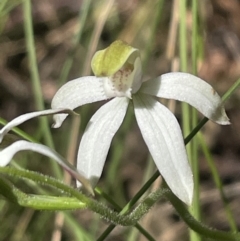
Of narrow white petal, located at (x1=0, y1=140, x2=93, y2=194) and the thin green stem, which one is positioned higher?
narrow white petal, located at (x1=0, y1=140, x2=93, y2=194)

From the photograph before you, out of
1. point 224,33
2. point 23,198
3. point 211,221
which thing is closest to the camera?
point 23,198

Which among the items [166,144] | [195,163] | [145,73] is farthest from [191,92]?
[145,73]

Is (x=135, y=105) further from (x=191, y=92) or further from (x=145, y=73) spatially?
(x=145, y=73)

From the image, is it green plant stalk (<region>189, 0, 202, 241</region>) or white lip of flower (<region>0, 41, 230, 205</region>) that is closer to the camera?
white lip of flower (<region>0, 41, 230, 205</region>)

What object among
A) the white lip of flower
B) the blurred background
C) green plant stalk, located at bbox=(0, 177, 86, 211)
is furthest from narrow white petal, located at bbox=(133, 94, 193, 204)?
the blurred background

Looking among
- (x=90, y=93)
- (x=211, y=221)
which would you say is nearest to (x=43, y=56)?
(x=211, y=221)

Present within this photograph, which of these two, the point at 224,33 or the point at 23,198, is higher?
the point at 23,198

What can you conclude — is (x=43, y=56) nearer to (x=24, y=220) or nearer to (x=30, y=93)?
(x=30, y=93)

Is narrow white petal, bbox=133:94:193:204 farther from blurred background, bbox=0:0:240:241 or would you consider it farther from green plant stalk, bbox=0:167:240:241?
blurred background, bbox=0:0:240:241
